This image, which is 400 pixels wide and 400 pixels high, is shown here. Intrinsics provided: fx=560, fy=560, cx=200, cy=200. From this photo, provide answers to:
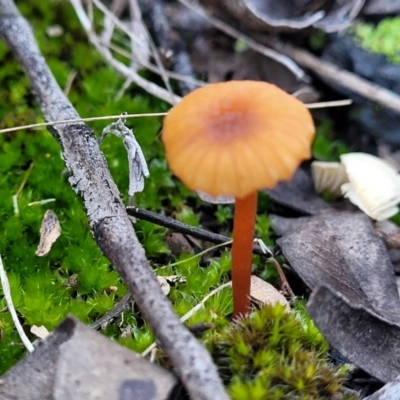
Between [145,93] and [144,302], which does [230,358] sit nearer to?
[144,302]

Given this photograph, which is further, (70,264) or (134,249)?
(70,264)

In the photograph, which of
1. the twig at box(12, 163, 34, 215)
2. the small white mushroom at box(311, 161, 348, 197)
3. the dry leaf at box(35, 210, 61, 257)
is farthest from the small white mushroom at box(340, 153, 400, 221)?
the twig at box(12, 163, 34, 215)

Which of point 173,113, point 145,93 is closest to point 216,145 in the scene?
point 173,113

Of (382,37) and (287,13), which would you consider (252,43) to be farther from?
(382,37)

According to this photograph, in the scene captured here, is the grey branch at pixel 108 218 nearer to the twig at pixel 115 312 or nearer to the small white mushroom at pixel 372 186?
the twig at pixel 115 312

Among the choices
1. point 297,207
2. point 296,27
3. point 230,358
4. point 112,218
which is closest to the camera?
point 230,358

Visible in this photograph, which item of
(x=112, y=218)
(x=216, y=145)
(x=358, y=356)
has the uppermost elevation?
(x=216, y=145)
